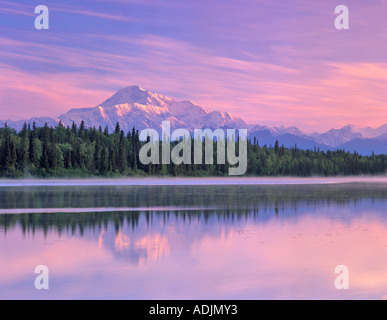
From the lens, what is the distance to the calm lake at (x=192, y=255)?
64.5 ft

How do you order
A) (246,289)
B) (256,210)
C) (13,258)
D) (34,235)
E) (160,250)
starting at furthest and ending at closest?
(256,210), (34,235), (160,250), (13,258), (246,289)

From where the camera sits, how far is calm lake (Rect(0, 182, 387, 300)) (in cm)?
1966

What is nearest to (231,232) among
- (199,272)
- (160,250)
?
(160,250)

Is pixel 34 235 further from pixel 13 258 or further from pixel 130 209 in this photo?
pixel 130 209

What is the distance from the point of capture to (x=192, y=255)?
87.1ft

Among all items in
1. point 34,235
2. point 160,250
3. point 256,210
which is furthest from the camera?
point 256,210

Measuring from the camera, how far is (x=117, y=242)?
3008 cm

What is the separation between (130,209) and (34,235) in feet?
61.8

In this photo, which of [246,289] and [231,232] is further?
[231,232]

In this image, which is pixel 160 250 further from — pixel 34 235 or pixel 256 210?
pixel 256 210

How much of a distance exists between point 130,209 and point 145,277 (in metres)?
29.9
